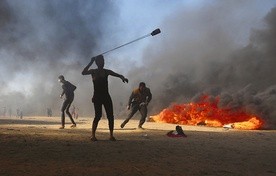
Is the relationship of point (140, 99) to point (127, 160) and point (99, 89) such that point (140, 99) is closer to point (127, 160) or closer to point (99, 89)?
point (99, 89)

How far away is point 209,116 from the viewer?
2211 centimetres

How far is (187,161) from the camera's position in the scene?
656 centimetres

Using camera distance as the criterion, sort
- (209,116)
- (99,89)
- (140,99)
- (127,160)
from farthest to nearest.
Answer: (209,116) → (140,99) → (99,89) → (127,160)

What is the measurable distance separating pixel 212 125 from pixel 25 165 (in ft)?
56.5

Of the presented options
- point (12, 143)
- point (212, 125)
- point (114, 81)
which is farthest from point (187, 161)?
point (114, 81)

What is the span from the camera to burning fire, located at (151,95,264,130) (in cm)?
1919

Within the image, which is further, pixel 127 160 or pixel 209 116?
pixel 209 116

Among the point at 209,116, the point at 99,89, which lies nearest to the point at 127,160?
the point at 99,89

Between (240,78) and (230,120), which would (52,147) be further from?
(240,78)

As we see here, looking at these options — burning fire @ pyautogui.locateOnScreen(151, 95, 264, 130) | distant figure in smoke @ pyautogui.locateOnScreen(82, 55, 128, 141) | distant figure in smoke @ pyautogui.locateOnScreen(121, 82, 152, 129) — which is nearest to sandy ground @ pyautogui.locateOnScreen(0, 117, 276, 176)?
distant figure in smoke @ pyautogui.locateOnScreen(82, 55, 128, 141)

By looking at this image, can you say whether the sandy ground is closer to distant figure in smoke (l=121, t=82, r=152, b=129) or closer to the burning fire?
distant figure in smoke (l=121, t=82, r=152, b=129)

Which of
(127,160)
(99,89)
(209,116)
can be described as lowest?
(127,160)

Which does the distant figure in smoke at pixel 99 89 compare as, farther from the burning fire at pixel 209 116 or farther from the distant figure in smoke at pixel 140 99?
the burning fire at pixel 209 116

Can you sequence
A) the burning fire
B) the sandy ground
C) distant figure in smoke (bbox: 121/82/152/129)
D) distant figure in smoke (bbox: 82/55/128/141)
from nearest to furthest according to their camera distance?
the sandy ground, distant figure in smoke (bbox: 82/55/128/141), distant figure in smoke (bbox: 121/82/152/129), the burning fire
